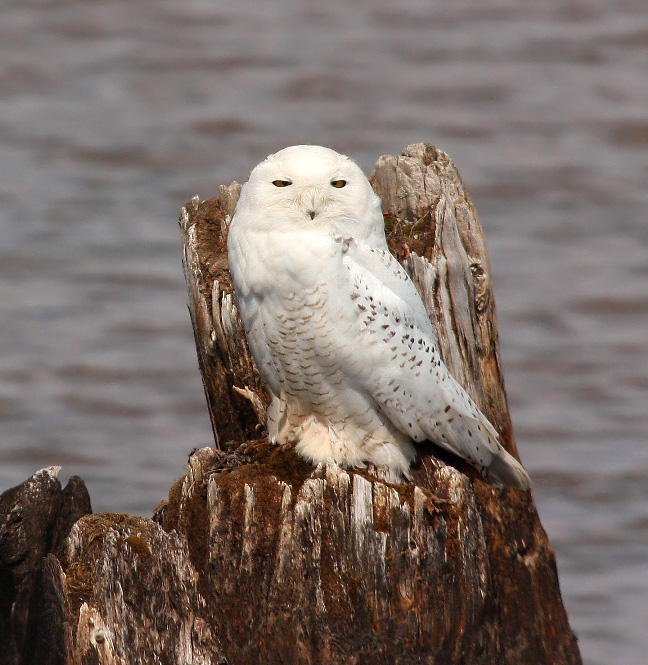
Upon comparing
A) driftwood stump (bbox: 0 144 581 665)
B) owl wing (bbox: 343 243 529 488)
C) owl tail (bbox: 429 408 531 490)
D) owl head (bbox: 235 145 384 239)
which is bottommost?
driftwood stump (bbox: 0 144 581 665)

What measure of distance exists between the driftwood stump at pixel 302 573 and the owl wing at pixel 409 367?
143 millimetres

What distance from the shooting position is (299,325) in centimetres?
417

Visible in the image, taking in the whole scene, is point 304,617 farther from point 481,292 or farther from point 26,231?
point 26,231

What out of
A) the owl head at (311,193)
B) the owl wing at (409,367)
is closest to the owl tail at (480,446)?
the owl wing at (409,367)

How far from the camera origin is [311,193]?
408 centimetres

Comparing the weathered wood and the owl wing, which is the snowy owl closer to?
the owl wing

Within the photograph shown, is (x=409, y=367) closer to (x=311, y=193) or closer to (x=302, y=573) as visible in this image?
(x=311, y=193)

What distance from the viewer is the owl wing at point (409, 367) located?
13.6ft

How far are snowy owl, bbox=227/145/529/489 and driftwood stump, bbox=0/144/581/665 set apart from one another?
18 centimetres

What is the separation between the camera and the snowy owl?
13.5 ft

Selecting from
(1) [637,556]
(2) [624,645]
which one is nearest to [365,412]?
(2) [624,645]

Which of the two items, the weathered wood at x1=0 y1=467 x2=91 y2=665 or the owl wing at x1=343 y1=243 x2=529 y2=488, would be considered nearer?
the weathered wood at x1=0 y1=467 x2=91 y2=665

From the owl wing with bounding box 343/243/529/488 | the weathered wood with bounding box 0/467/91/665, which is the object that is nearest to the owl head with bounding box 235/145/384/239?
the owl wing with bounding box 343/243/529/488

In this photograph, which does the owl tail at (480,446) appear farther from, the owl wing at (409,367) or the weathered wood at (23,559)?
the weathered wood at (23,559)
